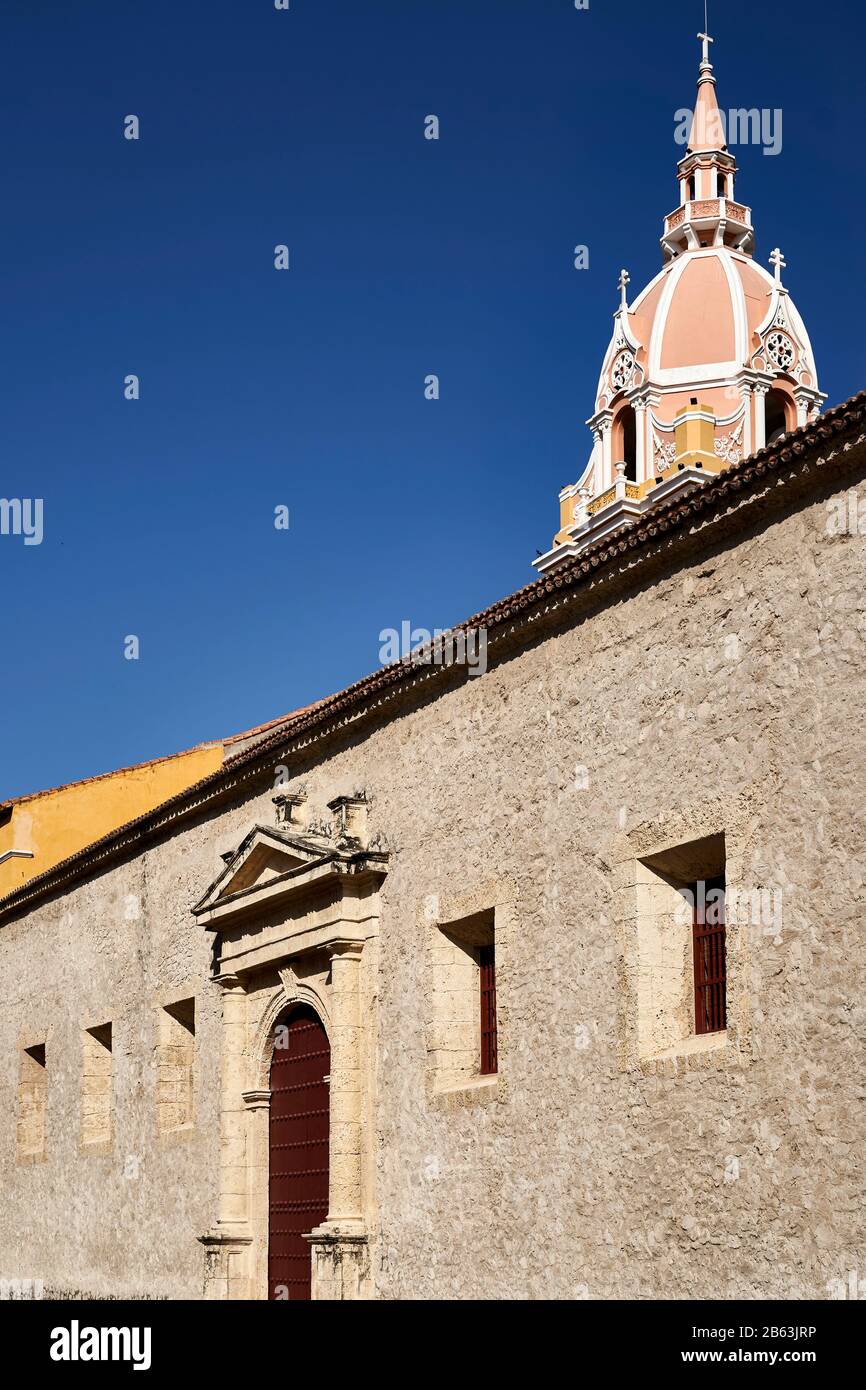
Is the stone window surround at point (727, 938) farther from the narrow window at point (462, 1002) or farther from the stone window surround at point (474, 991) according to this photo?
the narrow window at point (462, 1002)

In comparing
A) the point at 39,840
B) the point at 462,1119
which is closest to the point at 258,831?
the point at 462,1119

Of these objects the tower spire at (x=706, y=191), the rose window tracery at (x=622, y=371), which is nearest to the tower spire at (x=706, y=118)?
the tower spire at (x=706, y=191)

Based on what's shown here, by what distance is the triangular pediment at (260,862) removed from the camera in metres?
14.8

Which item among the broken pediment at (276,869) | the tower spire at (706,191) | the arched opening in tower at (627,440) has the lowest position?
the broken pediment at (276,869)

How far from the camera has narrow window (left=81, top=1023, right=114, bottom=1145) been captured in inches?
788

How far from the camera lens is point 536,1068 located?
11.7 metres

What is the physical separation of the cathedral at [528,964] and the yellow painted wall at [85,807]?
13.6ft

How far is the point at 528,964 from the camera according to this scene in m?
12.0

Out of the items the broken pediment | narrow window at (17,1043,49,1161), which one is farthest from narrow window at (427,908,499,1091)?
narrow window at (17,1043,49,1161)

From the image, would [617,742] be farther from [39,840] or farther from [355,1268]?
[39,840]

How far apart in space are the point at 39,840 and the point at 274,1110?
10.3 meters

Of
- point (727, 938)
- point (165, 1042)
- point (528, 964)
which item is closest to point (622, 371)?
point (165, 1042)

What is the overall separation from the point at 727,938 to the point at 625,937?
1.06m

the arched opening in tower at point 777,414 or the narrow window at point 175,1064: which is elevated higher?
the arched opening in tower at point 777,414
